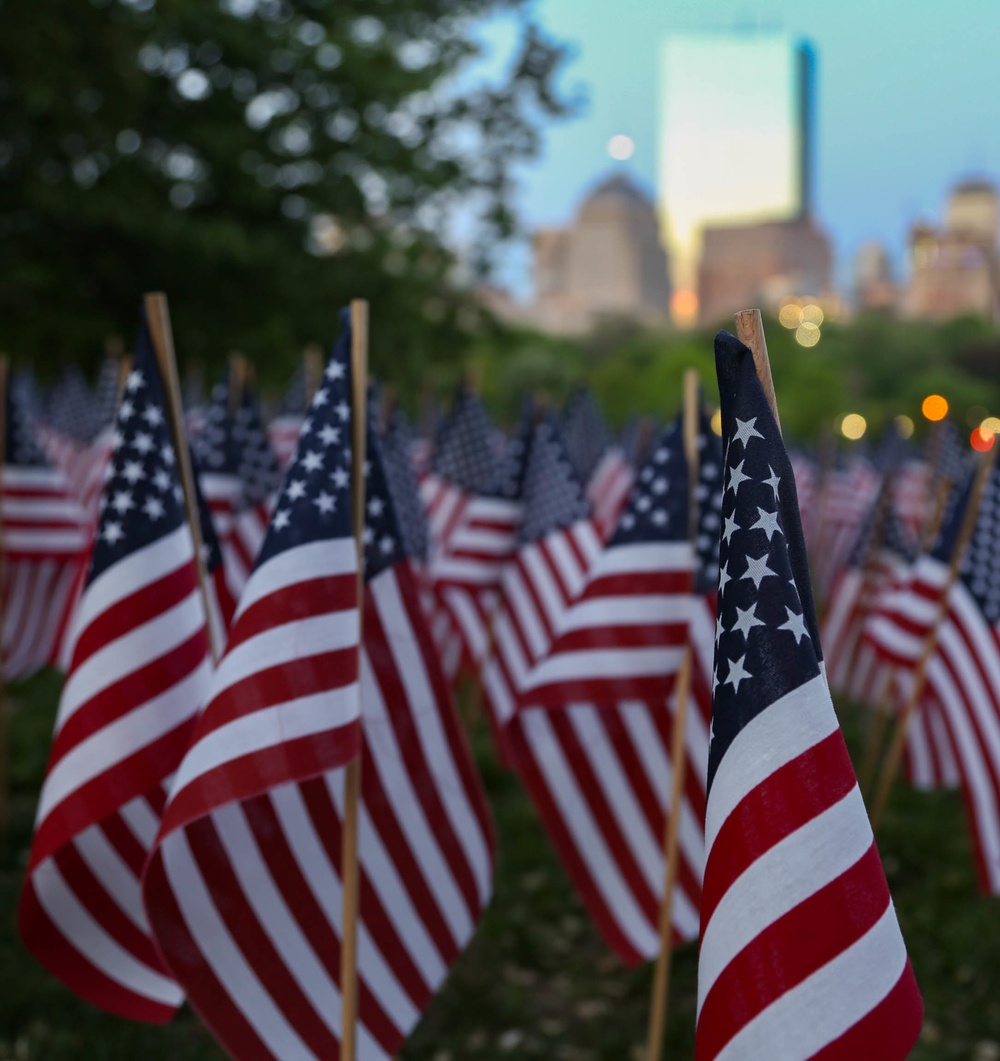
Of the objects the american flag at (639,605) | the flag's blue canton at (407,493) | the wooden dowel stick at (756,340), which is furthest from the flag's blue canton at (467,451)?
the wooden dowel stick at (756,340)

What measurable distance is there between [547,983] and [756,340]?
4416 mm

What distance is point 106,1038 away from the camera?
5.45 metres

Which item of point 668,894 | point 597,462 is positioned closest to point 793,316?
point 597,462

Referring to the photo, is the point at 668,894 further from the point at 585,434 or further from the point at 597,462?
the point at 585,434

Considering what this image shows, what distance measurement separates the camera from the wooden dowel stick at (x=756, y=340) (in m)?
2.77

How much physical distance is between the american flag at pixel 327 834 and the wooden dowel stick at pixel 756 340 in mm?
1318

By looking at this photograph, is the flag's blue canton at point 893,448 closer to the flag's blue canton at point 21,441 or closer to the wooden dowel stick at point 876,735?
the wooden dowel stick at point 876,735

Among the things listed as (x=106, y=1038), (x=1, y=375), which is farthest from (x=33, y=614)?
(x=106, y=1038)

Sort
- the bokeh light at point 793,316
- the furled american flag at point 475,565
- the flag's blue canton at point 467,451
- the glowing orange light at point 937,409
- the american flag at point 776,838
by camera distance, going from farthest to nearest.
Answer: the bokeh light at point 793,316, the glowing orange light at point 937,409, the flag's blue canton at point 467,451, the furled american flag at point 475,565, the american flag at point 776,838

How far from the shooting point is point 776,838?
2.71 metres

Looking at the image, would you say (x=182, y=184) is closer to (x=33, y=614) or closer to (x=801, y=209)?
(x=33, y=614)

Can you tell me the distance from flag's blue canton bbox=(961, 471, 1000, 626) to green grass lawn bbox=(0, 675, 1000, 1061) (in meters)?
1.77

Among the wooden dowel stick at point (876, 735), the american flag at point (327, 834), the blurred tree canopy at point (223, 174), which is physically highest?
the blurred tree canopy at point (223, 174)

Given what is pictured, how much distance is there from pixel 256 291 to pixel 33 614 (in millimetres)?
18870
